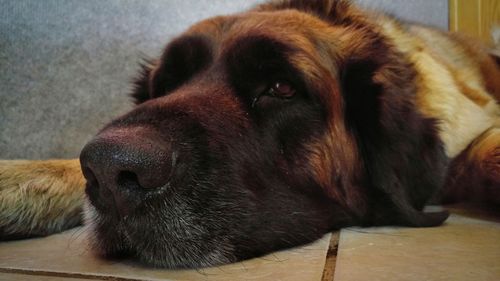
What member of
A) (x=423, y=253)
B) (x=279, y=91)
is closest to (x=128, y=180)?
(x=279, y=91)

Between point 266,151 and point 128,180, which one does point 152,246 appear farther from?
point 266,151

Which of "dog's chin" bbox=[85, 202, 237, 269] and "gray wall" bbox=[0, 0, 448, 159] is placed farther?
"gray wall" bbox=[0, 0, 448, 159]

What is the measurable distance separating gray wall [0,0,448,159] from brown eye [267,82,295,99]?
1.36 m

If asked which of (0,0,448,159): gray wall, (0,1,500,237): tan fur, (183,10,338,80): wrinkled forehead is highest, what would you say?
(183,10,338,80): wrinkled forehead

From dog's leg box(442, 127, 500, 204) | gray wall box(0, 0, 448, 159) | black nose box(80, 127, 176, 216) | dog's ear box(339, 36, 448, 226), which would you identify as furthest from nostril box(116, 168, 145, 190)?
gray wall box(0, 0, 448, 159)

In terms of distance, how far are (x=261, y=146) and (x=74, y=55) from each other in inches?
68.4

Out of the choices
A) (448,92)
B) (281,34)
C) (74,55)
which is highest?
(281,34)

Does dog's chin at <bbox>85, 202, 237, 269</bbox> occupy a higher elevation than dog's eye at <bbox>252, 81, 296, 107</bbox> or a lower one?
lower

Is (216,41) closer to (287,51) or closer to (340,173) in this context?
(287,51)

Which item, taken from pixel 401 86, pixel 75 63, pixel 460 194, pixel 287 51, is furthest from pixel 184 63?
pixel 75 63

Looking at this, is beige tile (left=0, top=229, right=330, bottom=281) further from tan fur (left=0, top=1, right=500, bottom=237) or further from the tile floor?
tan fur (left=0, top=1, right=500, bottom=237)

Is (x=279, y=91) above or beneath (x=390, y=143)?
above

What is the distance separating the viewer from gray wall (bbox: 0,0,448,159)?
94.0 inches

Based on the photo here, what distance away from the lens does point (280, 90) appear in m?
1.13
